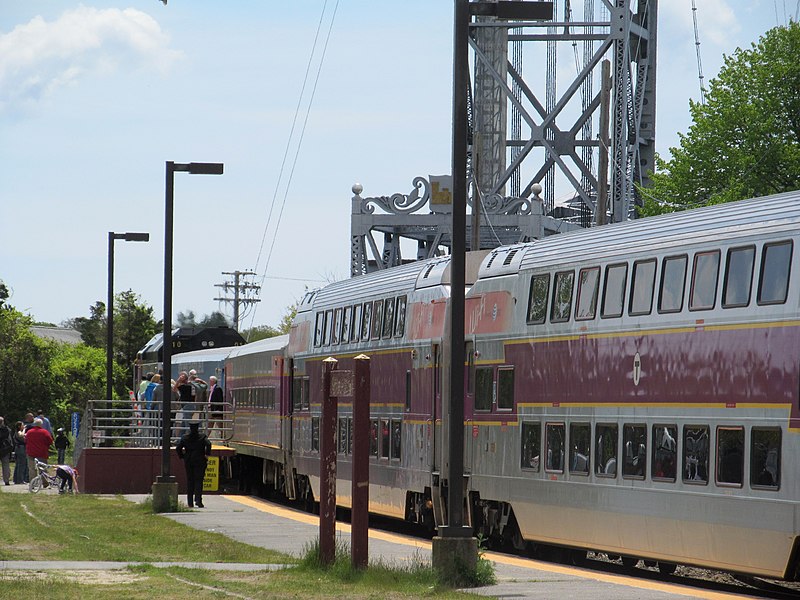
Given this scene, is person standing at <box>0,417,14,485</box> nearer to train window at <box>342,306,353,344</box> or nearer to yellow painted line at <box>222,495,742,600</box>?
yellow painted line at <box>222,495,742,600</box>

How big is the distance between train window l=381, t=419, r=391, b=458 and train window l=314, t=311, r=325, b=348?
16.3 ft

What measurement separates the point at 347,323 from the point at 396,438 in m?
4.00

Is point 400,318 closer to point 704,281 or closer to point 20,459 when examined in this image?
point 704,281

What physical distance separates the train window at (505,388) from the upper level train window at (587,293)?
1807 millimetres

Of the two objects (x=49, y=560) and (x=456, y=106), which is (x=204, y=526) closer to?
(x=49, y=560)

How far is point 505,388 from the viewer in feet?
70.1

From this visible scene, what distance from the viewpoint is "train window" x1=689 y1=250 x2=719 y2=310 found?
17.1 metres

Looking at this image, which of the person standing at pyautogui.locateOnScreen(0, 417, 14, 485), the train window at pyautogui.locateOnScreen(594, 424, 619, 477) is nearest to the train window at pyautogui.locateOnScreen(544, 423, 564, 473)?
the train window at pyautogui.locateOnScreen(594, 424, 619, 477)

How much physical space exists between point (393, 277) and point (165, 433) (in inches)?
270

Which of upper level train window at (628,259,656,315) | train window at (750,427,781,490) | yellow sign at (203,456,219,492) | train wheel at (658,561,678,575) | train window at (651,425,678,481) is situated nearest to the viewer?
train window at (750,427,781,490)

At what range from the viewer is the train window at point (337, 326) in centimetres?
2970

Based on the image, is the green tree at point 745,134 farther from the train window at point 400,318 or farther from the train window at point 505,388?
the train window at point 505,388

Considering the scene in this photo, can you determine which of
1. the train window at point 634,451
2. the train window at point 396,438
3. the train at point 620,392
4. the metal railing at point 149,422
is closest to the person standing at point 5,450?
the metal railing at point 149,422

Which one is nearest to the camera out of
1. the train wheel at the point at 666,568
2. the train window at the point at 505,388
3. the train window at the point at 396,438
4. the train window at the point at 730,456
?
the train window at the point at 730,456
